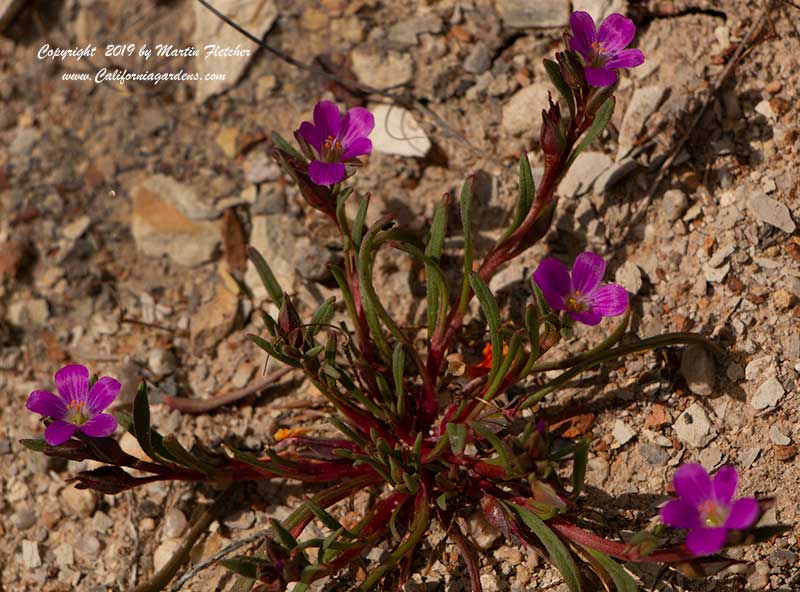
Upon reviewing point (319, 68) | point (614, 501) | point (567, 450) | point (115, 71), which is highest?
Answer: point (115, 71)

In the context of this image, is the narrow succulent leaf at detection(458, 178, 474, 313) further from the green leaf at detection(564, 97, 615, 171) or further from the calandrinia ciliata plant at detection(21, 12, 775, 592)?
the green leaf at detection(564, 97, 615, 171)

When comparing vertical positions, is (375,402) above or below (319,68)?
below

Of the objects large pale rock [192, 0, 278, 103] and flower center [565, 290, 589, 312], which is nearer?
flower center [565, 290, 589, 312]

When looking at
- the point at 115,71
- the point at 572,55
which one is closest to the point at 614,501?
the point at 572,55

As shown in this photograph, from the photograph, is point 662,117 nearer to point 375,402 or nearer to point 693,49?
point 693,49

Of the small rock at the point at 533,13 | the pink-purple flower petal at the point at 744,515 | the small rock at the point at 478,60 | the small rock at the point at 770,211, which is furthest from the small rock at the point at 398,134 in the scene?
the pink-purple flower petal at the point at 744,515

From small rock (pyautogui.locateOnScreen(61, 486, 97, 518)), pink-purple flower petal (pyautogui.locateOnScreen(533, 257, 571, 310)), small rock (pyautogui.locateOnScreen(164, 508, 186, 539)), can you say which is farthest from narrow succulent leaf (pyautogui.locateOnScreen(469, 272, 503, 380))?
small rock (pyautogui.locateOnScreen(61, 486, 97, 518))
